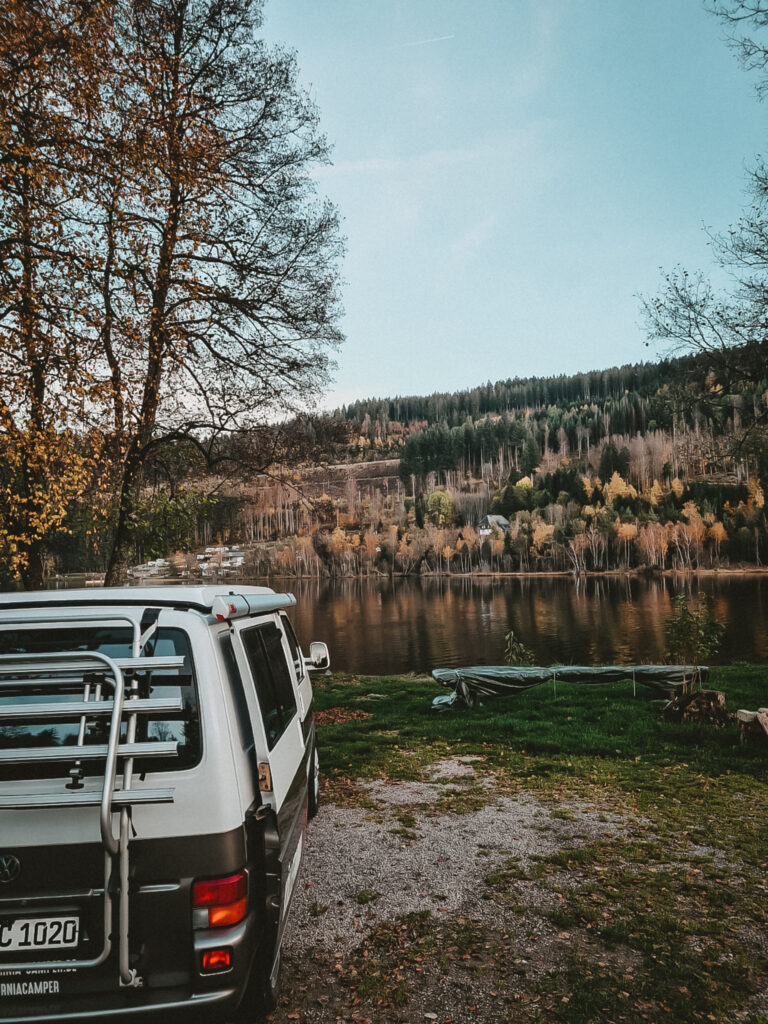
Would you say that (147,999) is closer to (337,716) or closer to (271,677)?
(271,677)

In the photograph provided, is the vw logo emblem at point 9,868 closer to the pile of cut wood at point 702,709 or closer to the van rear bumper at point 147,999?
the van rear bumper at point 147,999

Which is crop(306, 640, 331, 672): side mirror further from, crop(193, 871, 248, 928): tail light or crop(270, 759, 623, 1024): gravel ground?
crop(193, 871, 248, 928): tail light

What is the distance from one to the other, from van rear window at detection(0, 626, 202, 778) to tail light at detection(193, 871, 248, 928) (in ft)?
1.49

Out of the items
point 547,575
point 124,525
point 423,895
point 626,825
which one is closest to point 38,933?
point 423,895

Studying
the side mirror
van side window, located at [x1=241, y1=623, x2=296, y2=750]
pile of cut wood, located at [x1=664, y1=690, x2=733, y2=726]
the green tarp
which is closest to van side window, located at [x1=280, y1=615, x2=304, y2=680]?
the side mirror

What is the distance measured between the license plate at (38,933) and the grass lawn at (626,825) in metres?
2.21

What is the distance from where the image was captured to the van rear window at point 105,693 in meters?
2.36

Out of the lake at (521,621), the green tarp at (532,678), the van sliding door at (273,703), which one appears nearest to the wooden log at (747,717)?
the green tarp at (532,678)

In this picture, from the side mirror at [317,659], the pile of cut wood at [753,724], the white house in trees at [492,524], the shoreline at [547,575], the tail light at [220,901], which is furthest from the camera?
the white house in trees at [492,524]

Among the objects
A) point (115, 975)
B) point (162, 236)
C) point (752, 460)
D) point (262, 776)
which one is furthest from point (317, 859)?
point (752, 460)

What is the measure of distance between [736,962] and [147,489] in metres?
10.2

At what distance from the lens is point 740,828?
18.7 feet

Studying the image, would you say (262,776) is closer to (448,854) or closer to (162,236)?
(448,854)

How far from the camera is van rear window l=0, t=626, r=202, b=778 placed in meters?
2.36
